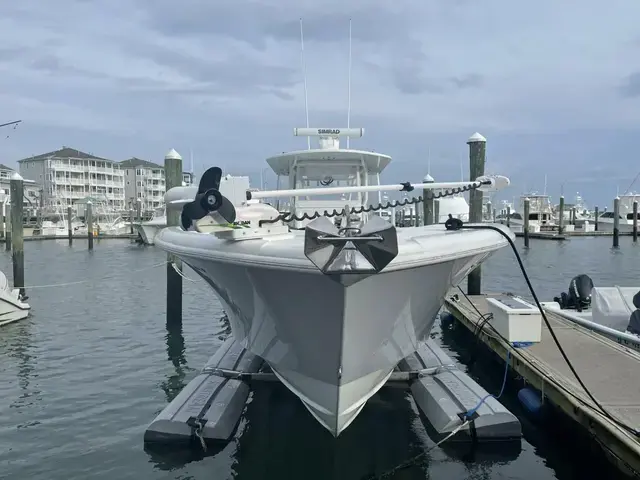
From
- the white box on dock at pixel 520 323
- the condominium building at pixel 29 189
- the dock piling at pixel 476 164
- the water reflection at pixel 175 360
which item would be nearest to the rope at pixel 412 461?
the white box on dock at pixel 520 323

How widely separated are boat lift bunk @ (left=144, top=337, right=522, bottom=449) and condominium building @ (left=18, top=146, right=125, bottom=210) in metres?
75.7

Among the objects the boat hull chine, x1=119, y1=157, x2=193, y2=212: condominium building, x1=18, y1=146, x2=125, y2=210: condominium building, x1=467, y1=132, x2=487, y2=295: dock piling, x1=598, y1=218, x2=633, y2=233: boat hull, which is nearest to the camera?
the boat hull chine

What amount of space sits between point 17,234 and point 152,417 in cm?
1285

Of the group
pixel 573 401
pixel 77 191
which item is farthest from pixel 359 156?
pixel 77 191

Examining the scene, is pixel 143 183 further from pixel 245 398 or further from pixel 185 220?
pixel 185 220

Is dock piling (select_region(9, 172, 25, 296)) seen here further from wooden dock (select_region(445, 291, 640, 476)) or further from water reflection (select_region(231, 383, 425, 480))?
wooden dock (select_region(445, 291, 640, 476))

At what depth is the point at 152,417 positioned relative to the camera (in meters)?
7.42

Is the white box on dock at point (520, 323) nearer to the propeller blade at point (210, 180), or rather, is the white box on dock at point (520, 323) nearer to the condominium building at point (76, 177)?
the propeller blade at point (210, 180)

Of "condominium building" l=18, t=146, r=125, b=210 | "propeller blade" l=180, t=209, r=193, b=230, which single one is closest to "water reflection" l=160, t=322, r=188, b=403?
"propeller blade" l=180, t=209, r=193, b=230

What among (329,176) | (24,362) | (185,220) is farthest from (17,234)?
(185,220)

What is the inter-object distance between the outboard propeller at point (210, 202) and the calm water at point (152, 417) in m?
2.66

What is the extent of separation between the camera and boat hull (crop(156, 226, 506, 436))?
5.18 meters

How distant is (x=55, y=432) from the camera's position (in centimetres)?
693

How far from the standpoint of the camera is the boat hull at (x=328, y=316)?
5.18 m
